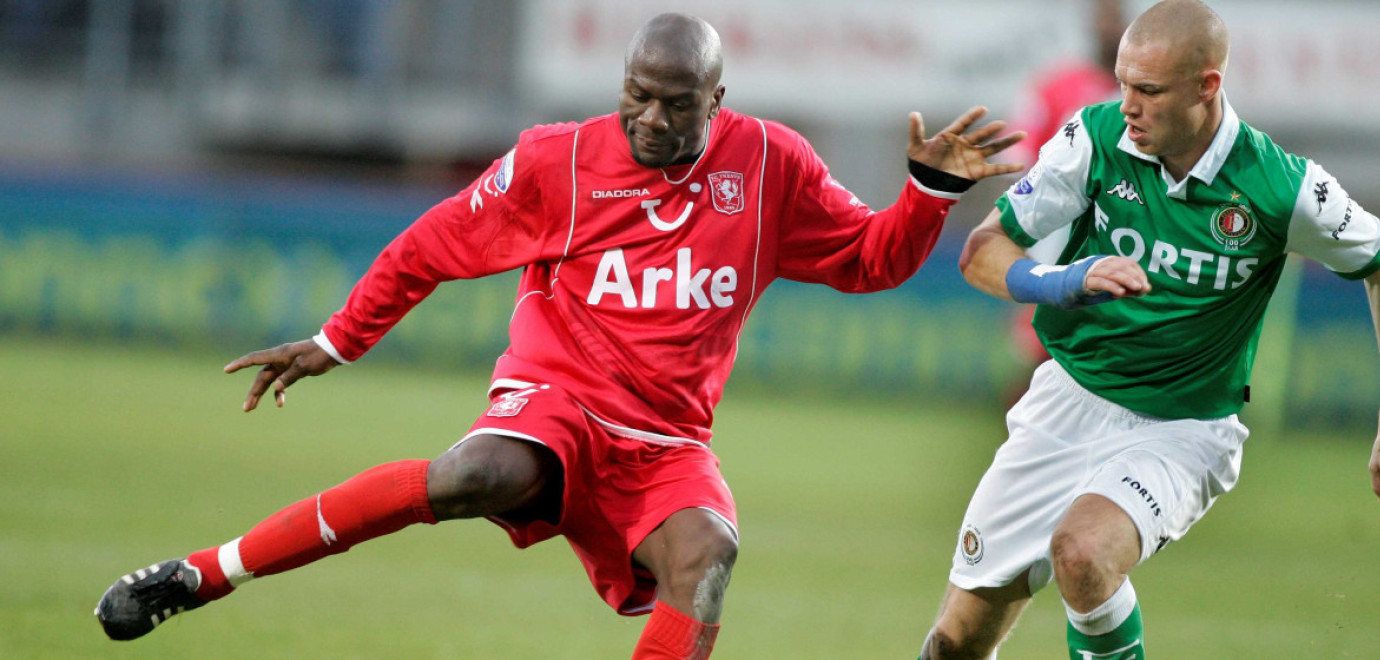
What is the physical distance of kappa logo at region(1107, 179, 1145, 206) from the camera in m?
4.36

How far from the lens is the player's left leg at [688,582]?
4129 millimetres

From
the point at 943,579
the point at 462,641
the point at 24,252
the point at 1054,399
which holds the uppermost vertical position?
the point at 1054,399

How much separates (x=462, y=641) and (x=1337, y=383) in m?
10.2

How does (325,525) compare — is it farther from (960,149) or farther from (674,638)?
(960,149)

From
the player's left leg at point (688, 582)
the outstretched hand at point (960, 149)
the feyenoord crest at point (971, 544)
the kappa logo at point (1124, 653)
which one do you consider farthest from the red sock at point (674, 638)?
the outstretched hand at point (960, 149)

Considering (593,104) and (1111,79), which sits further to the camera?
(593,104)

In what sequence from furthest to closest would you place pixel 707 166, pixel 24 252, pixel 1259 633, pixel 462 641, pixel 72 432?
pixel 24 252 < pixel 72 432 < pixel 1259 633 < pixel 462 641 < pixel 707 166

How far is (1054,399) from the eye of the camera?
4637mm

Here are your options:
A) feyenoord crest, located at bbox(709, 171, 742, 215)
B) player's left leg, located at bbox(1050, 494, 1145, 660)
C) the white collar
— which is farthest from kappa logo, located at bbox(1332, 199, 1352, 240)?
feyenoord crest, located at bbox(709, 171, 742, 215)

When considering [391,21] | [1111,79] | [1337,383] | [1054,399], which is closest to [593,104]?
[391,21]

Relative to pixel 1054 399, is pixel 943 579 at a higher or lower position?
lower

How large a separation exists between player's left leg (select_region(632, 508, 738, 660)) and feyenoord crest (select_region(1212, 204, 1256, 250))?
5.17 feet

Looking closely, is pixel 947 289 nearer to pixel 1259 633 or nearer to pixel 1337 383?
pixel 1337 383

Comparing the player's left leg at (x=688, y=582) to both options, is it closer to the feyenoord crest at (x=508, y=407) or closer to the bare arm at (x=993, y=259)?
the feyenoord crest at (x=508, y=407)
